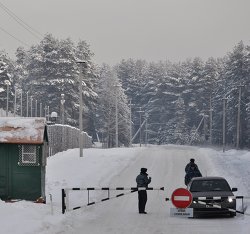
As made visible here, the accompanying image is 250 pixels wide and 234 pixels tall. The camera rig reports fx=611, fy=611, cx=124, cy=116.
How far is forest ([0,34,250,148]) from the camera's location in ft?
331

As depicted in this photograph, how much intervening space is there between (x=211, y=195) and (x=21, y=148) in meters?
7.21

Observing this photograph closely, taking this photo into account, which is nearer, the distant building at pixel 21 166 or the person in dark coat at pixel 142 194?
the person in dark coat at pixel 142 194

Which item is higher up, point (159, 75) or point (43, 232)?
point (159, 75)

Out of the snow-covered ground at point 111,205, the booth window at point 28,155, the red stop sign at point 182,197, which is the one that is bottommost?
the snow-covered ground at point 111,205

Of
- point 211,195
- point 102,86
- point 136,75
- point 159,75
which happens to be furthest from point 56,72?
point 211,195

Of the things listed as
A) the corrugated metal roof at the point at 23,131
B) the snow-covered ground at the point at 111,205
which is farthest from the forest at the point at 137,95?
the corrugated metal roof at the point at 23,131

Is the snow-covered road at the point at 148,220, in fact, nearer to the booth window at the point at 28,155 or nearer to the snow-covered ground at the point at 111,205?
the snow-covered ground at the point at 111,205

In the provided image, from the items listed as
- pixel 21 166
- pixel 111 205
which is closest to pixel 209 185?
pixel 111 205

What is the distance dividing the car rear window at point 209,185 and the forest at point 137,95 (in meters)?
48.8

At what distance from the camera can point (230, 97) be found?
338ft

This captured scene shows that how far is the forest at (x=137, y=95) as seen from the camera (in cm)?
10081

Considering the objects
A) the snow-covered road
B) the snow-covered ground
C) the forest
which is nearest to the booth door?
the snow-covered ground

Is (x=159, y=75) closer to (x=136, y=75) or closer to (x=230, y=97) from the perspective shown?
(x=136, y=75)

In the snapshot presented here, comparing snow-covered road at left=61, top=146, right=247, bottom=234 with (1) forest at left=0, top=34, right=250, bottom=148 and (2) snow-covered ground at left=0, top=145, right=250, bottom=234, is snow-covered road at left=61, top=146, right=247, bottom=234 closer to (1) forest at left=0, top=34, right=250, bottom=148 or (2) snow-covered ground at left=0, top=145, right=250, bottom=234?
(2) snow-covered ground at left=0, top=145, right=250, bottom=234
